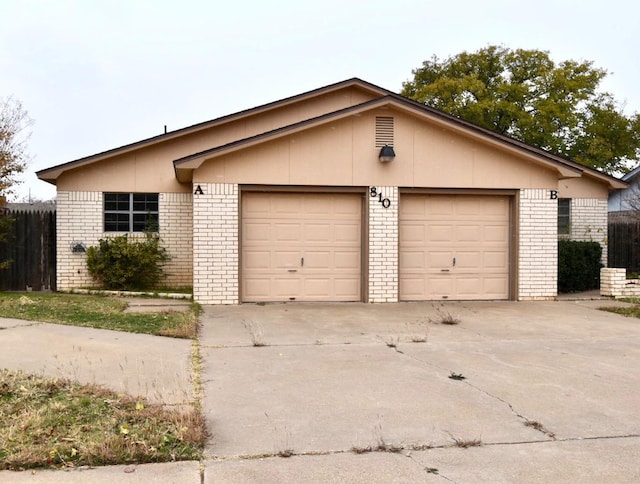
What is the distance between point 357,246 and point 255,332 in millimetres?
4606

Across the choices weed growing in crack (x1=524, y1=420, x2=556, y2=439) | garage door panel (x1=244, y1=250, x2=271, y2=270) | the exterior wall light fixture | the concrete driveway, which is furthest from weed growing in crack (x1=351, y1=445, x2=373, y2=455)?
the exterior wall light fixture

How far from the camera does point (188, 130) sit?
1498 centimetres

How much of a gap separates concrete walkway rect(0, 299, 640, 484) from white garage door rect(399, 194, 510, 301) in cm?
287

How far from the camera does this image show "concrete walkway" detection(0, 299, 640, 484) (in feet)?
13.1

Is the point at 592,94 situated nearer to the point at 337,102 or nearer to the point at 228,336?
the point at 337,102

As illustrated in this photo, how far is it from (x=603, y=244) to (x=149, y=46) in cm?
1580

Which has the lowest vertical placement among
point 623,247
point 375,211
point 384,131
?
point 623,247

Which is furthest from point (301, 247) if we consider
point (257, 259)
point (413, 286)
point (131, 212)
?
point (131, 212)

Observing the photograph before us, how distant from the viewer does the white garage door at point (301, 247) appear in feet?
41.4

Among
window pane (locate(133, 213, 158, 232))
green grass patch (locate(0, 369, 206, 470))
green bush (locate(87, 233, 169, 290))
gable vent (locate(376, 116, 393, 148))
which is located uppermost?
gable vent (locate(376, 116, 393, 148))

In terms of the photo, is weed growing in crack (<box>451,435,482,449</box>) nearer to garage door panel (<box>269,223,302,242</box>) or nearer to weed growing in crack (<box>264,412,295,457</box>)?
weed growing in crack (<box>264,412,295,457</box>)

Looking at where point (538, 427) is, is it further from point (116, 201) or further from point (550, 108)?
point (550, 108)

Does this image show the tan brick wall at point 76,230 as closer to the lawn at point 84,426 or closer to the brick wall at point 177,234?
the brick wall at point 177,234

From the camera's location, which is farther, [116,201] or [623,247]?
[623,247]
